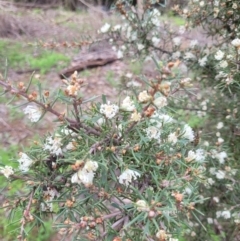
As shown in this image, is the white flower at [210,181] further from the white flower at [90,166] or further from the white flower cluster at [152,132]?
the white flower at [90,166]

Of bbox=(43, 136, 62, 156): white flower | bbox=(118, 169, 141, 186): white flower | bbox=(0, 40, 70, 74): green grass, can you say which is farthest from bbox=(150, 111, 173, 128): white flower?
bbox=(0, 40, 70, 74): green grass

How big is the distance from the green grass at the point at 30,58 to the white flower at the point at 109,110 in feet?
15.1

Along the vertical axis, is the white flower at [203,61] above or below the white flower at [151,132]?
below

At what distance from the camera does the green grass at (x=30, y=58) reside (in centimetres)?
560

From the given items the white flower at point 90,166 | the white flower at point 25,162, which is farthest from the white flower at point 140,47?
the white flower at point 90,166

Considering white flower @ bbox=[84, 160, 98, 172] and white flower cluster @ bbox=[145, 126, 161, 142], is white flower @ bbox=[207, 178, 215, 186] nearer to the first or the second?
white flower cluster @ bbox=[145, 126, 161, 142]

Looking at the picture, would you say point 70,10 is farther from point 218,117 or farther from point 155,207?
point 155,207

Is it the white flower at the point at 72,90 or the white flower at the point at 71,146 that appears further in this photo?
the white flower at the point at 71,146

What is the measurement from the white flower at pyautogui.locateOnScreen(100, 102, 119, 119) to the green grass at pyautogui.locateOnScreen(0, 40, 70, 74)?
15.1 ft

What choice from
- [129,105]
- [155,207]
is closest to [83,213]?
[155,207]

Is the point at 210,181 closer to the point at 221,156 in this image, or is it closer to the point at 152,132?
the point at 221,156

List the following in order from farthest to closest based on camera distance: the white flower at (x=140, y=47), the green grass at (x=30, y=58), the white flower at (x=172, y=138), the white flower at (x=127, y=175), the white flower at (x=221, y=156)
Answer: the green grass at (x=30, y=58) < the white flower at (x=140, y=47) < the white flower at (x=221, y=156) < the white flower at (x=172, y=138) < the white flower at (x=127, y=175)

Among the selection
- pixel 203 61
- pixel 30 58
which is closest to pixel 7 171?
pixel 203 61

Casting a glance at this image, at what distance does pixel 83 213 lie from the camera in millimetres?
1080
